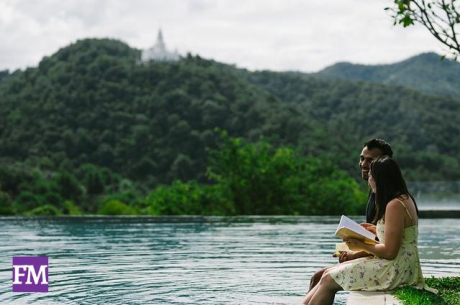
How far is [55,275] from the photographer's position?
806 centimetres

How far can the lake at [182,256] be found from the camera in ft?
21.8

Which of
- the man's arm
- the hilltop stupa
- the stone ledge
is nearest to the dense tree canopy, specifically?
the hilltop stupa

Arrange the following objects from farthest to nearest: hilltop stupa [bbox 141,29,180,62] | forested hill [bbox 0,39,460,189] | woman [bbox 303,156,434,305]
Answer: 1. hilltop stupa [bbox 141,29,180,62]
2. forested hill [bbox 0,39,460,189]
3. woman [bbox 303,156,434,305]

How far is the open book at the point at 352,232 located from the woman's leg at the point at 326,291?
36 centimetres

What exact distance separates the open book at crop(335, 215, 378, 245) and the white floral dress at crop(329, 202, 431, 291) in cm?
10

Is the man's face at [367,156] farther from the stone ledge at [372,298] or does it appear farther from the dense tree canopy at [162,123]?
the dense tree canopy at [162,123]

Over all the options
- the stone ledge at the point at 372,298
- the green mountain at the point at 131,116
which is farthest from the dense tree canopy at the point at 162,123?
the stone ledge at the point at 372,298

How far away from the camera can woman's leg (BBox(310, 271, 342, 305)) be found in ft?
17.1

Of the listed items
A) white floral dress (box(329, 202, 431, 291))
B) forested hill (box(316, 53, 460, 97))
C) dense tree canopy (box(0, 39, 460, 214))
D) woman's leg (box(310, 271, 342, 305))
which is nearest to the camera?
white floral dress (box(329, 202, 431, 291))

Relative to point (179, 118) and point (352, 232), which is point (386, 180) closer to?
point (352, 232)

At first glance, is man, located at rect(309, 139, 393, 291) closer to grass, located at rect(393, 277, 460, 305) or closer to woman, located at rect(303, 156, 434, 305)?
woman, located at rect(303, 156, 434, 305)

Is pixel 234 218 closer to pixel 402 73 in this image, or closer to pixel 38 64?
pixel 38 64

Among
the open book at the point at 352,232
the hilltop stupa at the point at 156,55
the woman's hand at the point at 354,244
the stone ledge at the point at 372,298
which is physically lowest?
the stone ledge at the point at 372,298

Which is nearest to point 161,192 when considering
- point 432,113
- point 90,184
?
point 90,184
